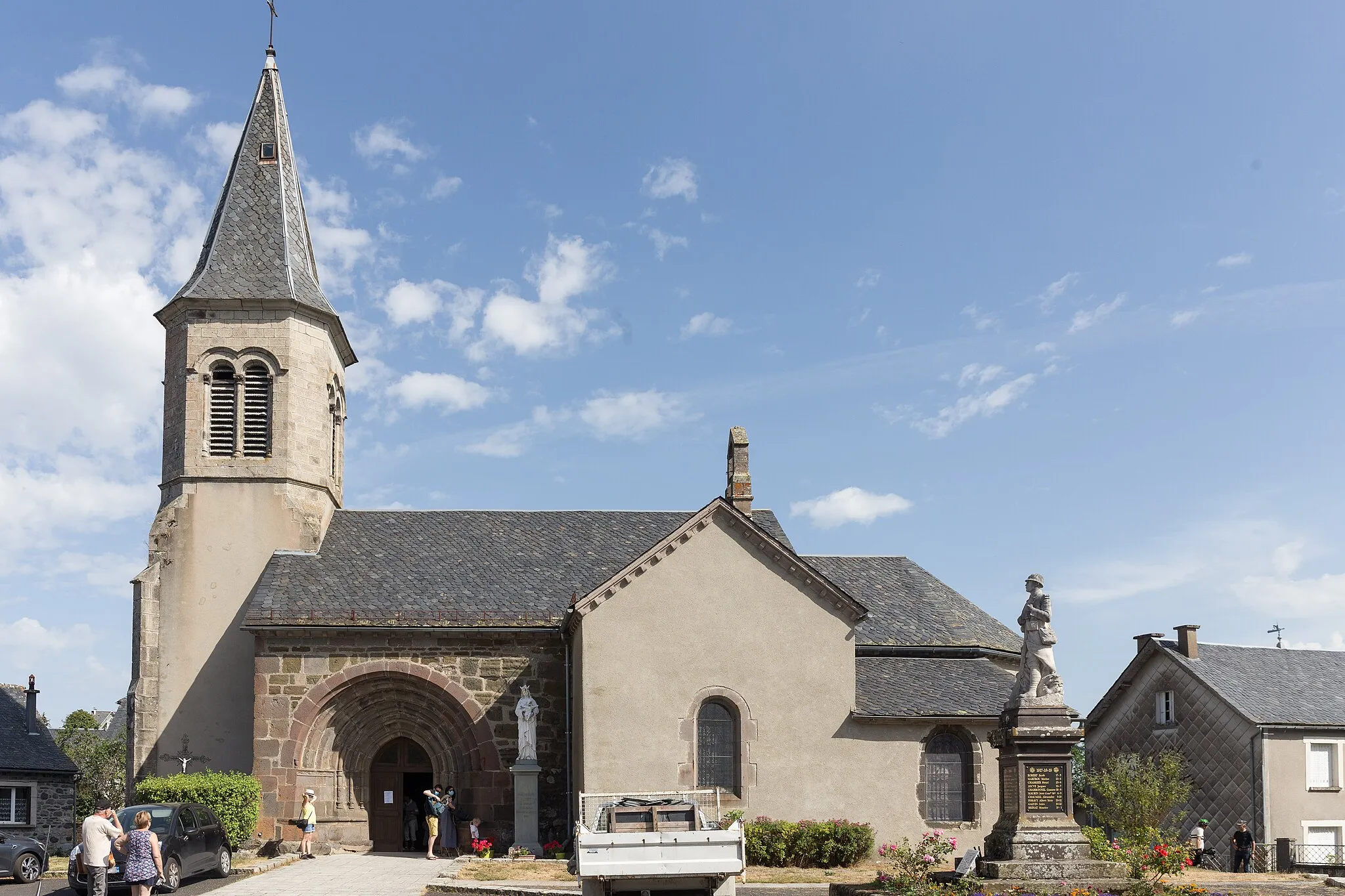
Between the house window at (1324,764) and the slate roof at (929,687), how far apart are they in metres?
9.77

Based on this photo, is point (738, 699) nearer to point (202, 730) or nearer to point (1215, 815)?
point (202, 730)

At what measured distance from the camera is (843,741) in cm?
2525

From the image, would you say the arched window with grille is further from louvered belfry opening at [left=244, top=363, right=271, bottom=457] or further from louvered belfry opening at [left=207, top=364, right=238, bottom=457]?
louvered belfry opening at [left=207, top=364, right=238, bottom=457]

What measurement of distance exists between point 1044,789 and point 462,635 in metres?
13.8

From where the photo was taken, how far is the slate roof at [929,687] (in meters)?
25.4

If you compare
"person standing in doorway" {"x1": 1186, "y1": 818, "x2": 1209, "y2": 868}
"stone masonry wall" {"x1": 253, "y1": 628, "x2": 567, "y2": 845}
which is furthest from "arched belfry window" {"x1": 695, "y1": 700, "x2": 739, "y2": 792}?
"person standing in doorway" {"x1": 1186, "y1": 818, "x2": 1209, "y2": 868}

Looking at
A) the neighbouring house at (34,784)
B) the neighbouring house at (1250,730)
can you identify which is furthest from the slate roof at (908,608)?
the neighbouring house at (34,784)

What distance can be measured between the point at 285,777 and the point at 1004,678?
1530cm

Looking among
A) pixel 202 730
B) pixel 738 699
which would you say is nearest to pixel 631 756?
pixel 738 699

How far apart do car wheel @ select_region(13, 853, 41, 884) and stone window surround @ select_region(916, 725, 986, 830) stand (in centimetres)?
1655

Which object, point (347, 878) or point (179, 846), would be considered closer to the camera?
point (179, 846)

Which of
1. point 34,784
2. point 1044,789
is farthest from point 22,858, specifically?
point 1044,789

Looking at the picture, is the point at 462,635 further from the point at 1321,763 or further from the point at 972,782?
the point at 1321,763

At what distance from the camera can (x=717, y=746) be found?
82.8 ft
